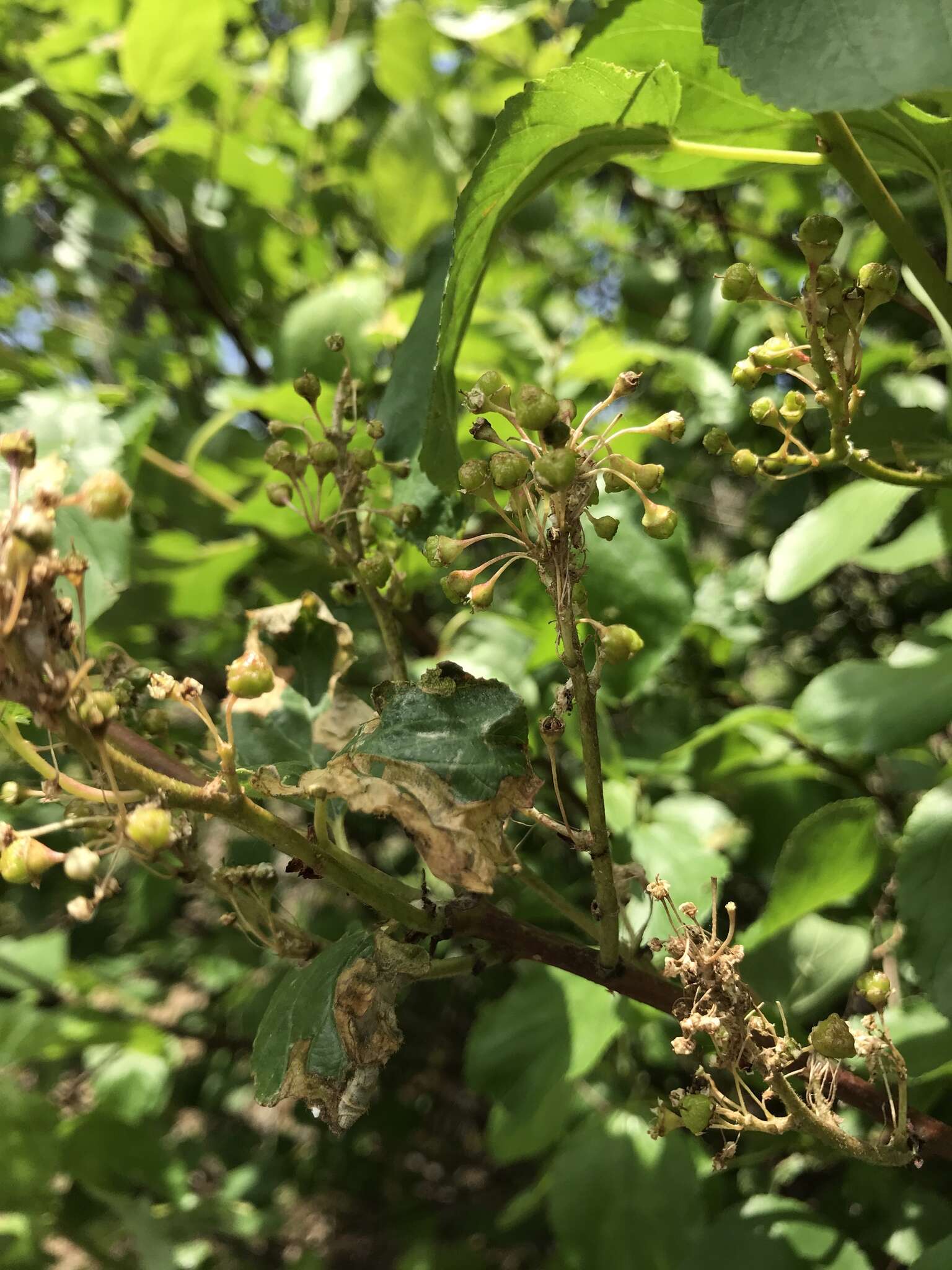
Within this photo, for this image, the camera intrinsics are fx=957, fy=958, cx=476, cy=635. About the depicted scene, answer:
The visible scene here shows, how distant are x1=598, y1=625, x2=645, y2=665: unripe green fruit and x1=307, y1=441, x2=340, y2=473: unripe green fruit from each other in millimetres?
201

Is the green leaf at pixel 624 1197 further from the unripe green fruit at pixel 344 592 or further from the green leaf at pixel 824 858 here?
the unripe green fruit at pixel 344 592

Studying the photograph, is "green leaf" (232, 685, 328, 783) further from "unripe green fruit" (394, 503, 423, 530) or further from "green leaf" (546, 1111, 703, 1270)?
"green leaf" (546, 1111, 703, 1270)

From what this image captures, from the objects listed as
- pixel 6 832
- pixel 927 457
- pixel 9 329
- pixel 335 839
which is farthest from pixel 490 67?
pixel 6 832

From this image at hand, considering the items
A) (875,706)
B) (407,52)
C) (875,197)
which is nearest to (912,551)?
(875,706)

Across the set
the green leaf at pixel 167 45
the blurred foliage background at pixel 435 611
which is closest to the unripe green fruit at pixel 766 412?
the blurred foliage background at pixel 435 611

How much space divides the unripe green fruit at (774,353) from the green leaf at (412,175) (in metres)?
0.88

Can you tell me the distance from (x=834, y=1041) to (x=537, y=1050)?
624 millimetres

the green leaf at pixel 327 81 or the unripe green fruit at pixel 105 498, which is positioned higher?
the green leaf at pixel 327 81

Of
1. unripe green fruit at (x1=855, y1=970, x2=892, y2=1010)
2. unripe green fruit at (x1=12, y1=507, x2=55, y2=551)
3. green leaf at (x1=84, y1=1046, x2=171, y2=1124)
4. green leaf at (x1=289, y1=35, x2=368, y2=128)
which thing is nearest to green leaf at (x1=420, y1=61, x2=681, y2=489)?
unripe green fruit at (x1=12, y1=507, x2=55, y2=551)

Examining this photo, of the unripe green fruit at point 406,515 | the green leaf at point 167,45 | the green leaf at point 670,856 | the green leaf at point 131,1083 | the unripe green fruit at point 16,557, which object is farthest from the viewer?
the green leaf at point 131,1083

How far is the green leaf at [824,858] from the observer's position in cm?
71

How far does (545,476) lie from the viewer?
361mm

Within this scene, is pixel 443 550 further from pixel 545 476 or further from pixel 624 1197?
pixel 624 1197

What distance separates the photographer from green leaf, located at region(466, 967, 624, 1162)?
847mm
